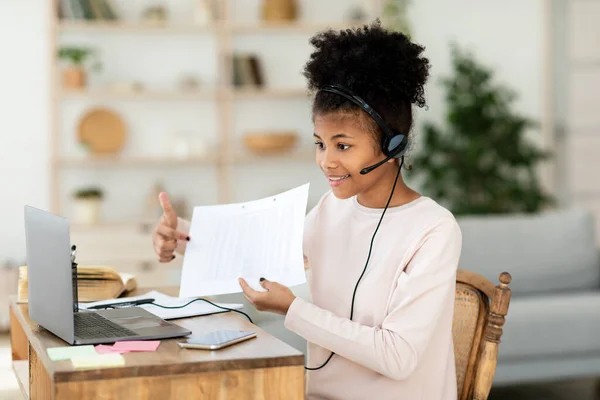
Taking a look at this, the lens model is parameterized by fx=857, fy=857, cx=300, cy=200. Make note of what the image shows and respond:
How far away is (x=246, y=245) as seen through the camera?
1686 millimetres

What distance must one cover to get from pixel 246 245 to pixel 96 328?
1.09ft

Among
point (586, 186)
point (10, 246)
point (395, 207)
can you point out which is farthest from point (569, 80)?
point (395, 207)

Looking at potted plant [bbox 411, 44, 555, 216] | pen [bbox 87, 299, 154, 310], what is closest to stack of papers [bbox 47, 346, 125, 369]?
pen [bbox 87, 299, 154, 310]

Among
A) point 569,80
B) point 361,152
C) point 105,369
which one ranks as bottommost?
point 105,369

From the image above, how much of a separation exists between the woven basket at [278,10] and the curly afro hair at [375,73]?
3.94 metres

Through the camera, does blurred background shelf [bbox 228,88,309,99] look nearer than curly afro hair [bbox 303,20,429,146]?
No

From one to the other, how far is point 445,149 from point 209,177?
1.54 m

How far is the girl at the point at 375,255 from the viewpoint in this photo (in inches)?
58.4

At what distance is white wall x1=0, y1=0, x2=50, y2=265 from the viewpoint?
5270 mm

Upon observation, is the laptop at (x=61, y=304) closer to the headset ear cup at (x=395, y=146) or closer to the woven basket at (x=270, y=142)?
the headset ear cup at (x=395, y=146)

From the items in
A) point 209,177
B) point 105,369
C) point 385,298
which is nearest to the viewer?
point 105,369

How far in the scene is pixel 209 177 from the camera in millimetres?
5617

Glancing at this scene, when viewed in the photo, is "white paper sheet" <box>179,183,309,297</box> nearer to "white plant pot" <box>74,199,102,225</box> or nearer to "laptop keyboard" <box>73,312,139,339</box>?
"laptop keyboard" <box>73,312,139,339</box>

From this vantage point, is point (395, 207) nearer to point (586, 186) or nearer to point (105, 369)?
point (105, 369)
